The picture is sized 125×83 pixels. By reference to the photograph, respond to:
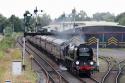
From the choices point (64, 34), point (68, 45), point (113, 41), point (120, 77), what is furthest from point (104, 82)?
point (113, 41)

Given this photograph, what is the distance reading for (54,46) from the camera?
43938 mm

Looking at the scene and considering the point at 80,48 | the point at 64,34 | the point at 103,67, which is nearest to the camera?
the point at 80,48

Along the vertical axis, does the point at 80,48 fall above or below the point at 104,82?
above

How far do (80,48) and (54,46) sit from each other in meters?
13.0

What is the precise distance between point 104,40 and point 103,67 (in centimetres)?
2915

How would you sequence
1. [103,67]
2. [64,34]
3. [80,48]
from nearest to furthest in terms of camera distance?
[80,48] → [103,67] → [64,34]

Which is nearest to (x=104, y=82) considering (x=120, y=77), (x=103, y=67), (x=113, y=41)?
(x=120, y=77)

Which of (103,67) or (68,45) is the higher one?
(68,45)

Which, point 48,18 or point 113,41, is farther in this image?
point 48,18

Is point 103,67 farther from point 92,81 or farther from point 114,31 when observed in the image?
point 114,31

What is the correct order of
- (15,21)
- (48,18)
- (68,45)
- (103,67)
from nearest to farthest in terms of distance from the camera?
(68,45), (103,67), (15,21), (48,18)

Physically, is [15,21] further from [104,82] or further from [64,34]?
[104,82]

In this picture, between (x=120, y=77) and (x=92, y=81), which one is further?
(x=120, y=77)

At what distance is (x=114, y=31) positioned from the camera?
69625 millimetres
